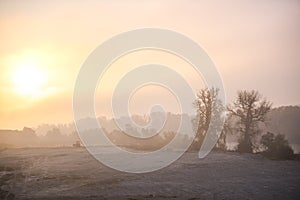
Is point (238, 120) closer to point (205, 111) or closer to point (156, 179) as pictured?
point (205, 111)

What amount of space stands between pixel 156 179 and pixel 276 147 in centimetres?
2241

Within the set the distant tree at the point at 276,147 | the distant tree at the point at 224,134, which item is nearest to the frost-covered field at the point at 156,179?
the distant tree at the point at 276,147

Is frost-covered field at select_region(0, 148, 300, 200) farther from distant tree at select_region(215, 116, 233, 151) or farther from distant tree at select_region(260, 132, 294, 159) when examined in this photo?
distant tree at select_region(215, 116, 233, 151)

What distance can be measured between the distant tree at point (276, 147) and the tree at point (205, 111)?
37.7ft

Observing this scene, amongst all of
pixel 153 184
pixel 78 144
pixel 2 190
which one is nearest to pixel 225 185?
pixel 153 184

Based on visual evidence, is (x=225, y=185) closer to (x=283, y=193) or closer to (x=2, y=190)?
(x=283, y=193)

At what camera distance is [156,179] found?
34438 mm

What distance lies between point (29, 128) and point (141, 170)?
6207 cm

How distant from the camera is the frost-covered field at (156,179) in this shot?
2934 cm

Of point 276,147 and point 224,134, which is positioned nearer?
point 276,147

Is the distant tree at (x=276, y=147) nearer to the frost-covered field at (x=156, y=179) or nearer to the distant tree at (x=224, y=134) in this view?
the frost-covered field at (x=156, y=179)

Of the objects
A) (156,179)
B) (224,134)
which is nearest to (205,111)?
(224,134)

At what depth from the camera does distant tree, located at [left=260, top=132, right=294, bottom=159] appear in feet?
155

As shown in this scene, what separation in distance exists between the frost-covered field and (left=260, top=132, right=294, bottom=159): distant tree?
3.37 meters
